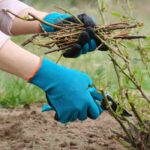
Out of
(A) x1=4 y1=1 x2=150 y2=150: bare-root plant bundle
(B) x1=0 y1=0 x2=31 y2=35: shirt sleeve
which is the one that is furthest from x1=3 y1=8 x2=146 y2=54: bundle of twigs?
(B) x1=0 y1=0 x2=31 y2=35: shirt sleeve

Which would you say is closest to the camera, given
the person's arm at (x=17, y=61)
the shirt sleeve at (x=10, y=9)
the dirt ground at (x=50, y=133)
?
the person's arm at (x=17, y=61)

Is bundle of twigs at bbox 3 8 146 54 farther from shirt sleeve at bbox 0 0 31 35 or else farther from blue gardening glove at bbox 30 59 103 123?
shirt sleeve at bbox 0 0 31 35

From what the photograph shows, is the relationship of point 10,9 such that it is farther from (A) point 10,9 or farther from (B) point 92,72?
(B) point 92,72

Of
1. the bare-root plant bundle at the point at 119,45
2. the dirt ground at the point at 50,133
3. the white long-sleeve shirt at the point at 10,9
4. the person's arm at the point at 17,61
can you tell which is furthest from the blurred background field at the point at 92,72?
the white long-sleeve shirt at the point at 10,9

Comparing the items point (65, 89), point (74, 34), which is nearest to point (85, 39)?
point (74, 34)

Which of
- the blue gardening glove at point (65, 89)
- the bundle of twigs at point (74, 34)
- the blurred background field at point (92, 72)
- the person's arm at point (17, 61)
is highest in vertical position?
the bundle of twigs at point (74, 34)

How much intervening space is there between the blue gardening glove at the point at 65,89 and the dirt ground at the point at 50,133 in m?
0.46

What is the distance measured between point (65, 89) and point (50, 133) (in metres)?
0.73

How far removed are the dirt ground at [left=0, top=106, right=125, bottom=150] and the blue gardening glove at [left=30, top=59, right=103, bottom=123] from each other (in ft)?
1.52

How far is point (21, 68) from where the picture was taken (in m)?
2.52

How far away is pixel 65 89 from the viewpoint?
2.55m

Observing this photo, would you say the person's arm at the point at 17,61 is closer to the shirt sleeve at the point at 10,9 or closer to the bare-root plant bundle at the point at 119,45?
the bare-root plant bundle at the point at 119,45

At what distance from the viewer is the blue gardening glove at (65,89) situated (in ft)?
8.30

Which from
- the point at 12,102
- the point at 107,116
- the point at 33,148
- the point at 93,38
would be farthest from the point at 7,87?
the point at 93,38
